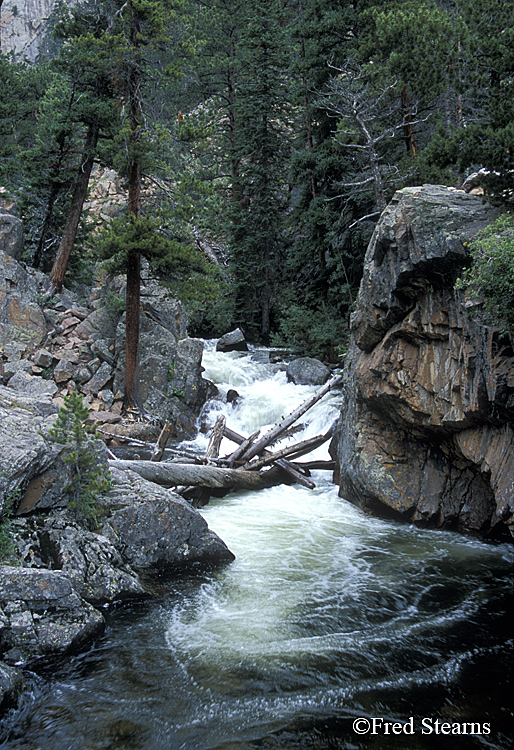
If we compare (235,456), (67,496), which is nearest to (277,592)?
(67,496)

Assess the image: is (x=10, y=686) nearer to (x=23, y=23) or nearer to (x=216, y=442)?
(x=216, y=442)

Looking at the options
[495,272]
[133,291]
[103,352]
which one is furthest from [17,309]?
[495,272]

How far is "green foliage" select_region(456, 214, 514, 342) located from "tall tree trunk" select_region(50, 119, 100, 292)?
16142 mm

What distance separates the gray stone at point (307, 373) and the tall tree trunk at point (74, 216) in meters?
10.0

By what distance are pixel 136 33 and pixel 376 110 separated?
8.32 meters

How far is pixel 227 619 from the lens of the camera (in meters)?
5.59

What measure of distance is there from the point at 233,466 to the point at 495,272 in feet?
25.1

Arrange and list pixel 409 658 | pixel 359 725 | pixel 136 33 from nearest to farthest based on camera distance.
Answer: pixel 359 725 → pixel 409 658 → pixel 136 33

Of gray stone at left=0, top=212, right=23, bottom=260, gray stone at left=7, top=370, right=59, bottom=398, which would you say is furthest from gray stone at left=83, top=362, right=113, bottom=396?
gray stone at left=0, top=212, right=23, bottom=260

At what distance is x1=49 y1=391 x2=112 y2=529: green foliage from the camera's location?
233 inches

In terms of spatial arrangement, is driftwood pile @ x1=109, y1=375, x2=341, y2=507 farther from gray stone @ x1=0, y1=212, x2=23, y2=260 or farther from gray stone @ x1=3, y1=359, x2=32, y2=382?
gray stone @ x1=0, y1=212, x2=23, y2=260

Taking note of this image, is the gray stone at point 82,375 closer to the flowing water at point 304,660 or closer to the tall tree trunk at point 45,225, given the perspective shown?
the tall tree trunk at point 45,225

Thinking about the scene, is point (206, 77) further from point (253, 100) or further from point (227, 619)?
point (227, 619)

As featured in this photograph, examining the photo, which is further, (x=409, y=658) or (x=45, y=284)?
(x=45, y=284)
